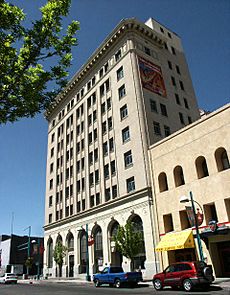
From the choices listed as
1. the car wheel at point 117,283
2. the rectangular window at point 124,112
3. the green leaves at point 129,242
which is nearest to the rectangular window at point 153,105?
the rectangular window at point 124,112

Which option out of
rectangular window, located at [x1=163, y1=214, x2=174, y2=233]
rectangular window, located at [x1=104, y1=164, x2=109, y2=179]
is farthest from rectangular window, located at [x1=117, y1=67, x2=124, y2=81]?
rectangular window, located at [x1=163, y1=214, x2=174, y2=233]

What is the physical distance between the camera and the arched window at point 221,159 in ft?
83.7

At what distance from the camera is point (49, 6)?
1028 cm

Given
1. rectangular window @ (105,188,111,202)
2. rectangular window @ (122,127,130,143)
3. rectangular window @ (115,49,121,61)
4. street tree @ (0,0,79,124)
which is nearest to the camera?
street tree @ (0,0,79,124)

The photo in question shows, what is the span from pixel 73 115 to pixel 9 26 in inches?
1695

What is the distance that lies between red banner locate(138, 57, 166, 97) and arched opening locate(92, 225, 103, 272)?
68.7ft

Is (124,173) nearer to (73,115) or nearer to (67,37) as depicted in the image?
(73,115)

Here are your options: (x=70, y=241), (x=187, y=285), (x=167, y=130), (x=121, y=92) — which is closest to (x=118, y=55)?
(x=121, y=92)

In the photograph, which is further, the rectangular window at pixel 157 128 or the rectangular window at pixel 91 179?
the rectangular window at pixel 91 179

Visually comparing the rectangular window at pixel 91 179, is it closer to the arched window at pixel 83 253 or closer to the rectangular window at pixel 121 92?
the arched window at pixel 83 253

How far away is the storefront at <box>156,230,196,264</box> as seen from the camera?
25.3 metres

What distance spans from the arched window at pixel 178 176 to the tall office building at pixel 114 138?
3.56m

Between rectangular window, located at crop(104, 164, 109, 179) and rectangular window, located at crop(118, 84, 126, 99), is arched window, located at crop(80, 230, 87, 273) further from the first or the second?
rectangular window, located at crop(118, 84, 126, 99)

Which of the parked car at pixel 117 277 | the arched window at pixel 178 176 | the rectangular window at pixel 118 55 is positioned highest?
the rectangular window at pixel 118 55
